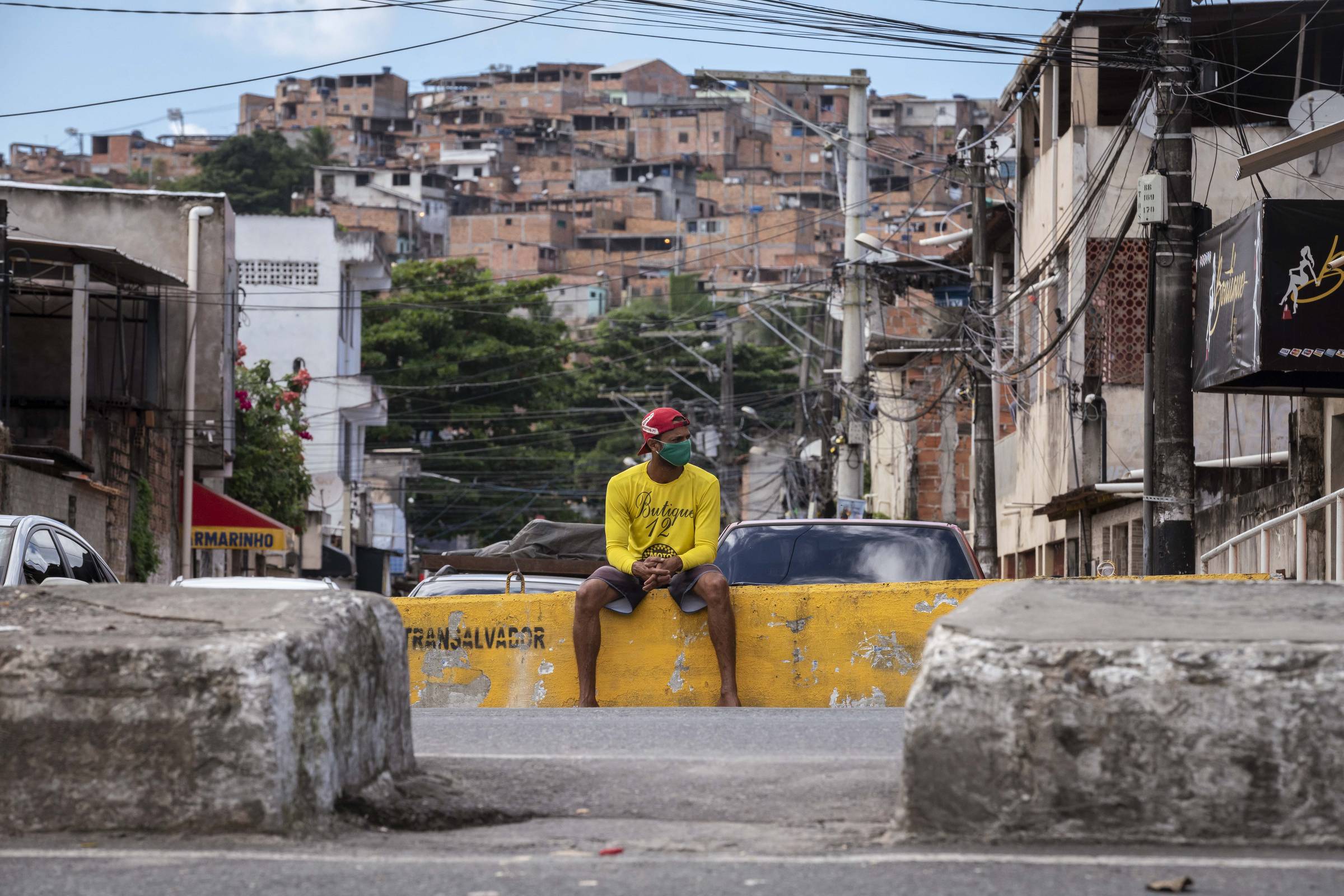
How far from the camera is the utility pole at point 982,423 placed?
28453mm

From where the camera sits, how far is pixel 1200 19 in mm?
25844

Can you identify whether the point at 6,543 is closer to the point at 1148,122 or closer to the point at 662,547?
the point at 662,547

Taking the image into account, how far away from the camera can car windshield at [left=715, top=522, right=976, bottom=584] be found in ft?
41.4

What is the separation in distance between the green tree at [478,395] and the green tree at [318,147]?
6498 cm

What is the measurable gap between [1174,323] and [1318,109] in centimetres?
769

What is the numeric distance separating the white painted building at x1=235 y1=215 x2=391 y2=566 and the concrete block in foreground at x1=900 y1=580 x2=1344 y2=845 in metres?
48.1

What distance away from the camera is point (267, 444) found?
40406 millimetres

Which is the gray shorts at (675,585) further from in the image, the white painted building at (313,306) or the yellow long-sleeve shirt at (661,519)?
the white painted building at (313,306)

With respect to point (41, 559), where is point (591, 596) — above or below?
below

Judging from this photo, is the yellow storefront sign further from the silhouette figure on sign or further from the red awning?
the silhouette figure on sign

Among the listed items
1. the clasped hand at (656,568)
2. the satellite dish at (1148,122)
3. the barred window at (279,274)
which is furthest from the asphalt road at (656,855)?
the barred window at (279,274)

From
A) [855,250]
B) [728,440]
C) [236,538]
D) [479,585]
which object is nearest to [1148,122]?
[855,250]

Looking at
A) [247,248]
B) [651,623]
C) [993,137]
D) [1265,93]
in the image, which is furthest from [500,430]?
[651,623]

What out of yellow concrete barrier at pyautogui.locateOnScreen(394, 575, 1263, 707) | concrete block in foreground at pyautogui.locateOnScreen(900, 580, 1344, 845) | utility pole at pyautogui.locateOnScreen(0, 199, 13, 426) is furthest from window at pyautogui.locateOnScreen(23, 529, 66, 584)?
utility pole at pyautogui.locateOnScreen(0, 199, 13, 426)
